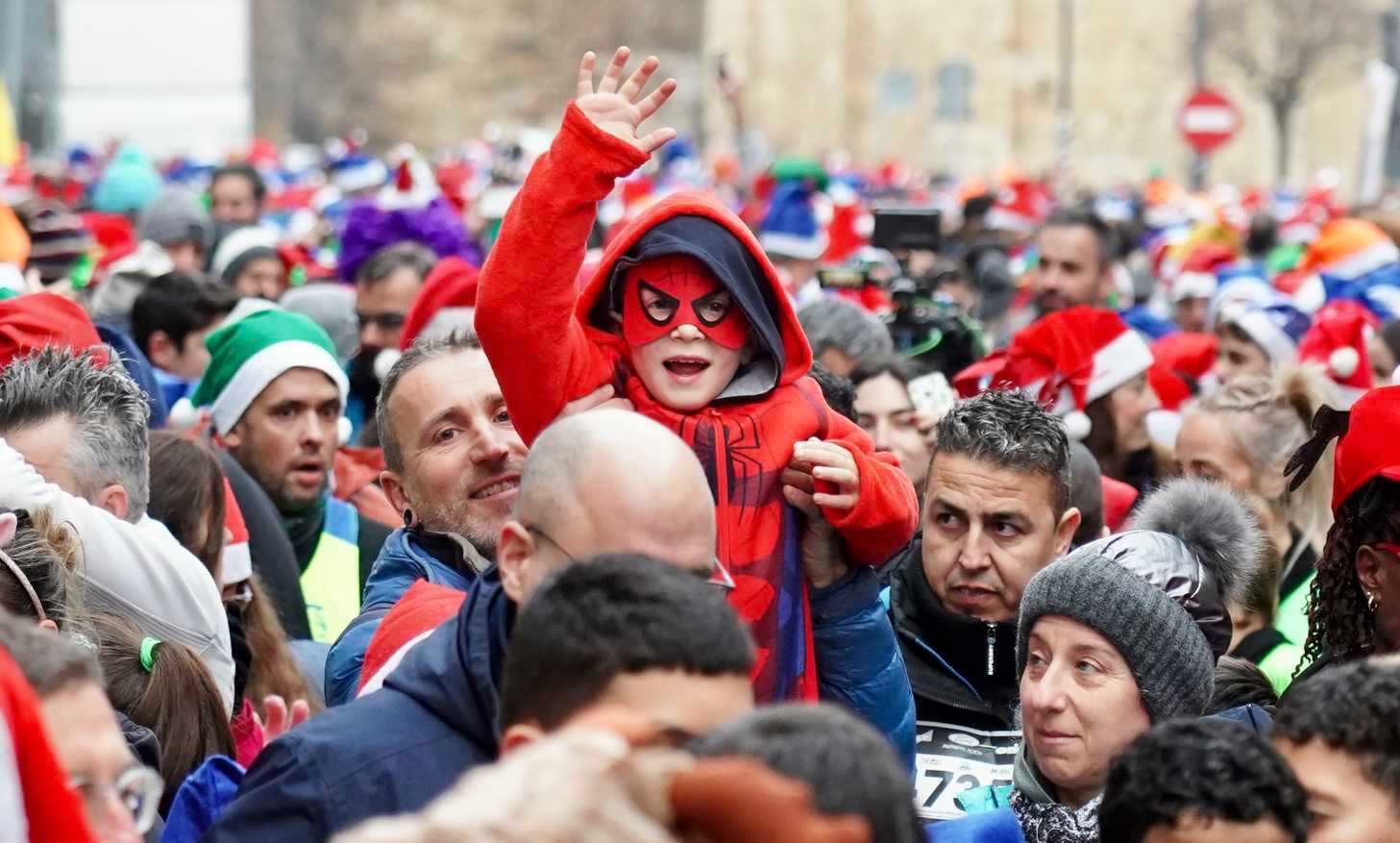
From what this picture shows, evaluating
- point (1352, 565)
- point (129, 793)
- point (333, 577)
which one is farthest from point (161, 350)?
point (129, 793)

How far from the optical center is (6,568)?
3.83 metres

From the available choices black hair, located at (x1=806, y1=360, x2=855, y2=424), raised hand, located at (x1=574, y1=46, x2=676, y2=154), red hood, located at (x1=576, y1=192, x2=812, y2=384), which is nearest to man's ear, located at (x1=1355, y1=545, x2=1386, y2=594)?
red hood, located at (x1=576, y1=192, x2=812, y2=384)

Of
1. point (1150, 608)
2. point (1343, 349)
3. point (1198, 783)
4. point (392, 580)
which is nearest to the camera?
point (1198, 783)

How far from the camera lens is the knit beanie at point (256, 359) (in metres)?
6.39

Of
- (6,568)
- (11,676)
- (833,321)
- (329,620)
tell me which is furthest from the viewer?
(833,321)

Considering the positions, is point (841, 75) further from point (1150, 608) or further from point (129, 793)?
point (129, 793)

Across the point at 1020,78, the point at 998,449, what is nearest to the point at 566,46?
the point at 1020,78

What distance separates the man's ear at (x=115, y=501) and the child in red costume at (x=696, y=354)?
1251mm

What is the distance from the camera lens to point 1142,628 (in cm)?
396

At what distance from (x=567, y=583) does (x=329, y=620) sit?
11.5 feet

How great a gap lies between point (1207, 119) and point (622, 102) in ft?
60.8

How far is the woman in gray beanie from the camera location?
12.6 ft

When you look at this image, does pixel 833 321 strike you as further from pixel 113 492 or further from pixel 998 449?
pixel 113 492

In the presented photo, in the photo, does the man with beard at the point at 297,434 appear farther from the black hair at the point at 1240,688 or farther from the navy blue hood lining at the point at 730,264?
the black hair at the point at 1240,688
